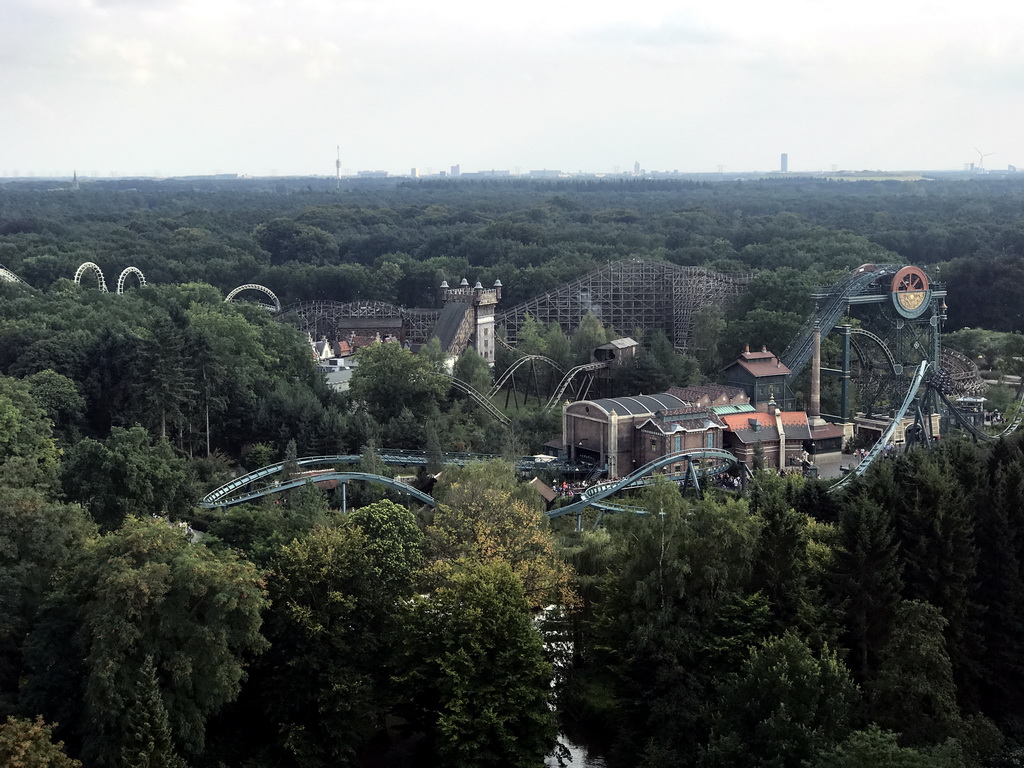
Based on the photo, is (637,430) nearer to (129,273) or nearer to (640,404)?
(640,404)

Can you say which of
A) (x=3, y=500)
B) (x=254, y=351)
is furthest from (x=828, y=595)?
(x=254, y=351)

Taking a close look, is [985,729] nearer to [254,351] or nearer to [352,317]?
[254,351]

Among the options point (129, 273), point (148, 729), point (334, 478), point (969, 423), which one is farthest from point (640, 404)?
point (129, 273)

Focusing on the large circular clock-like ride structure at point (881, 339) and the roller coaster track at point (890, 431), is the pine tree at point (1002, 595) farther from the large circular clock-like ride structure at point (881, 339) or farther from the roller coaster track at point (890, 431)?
the large circular clock-like ride structure at point (881, 339)

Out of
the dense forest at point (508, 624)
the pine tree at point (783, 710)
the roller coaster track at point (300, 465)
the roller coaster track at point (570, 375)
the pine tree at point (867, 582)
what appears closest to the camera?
the pine tree at point (783, 710)

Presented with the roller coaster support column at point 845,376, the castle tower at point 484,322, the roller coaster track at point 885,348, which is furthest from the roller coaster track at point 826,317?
the castle tower at point 484,322
